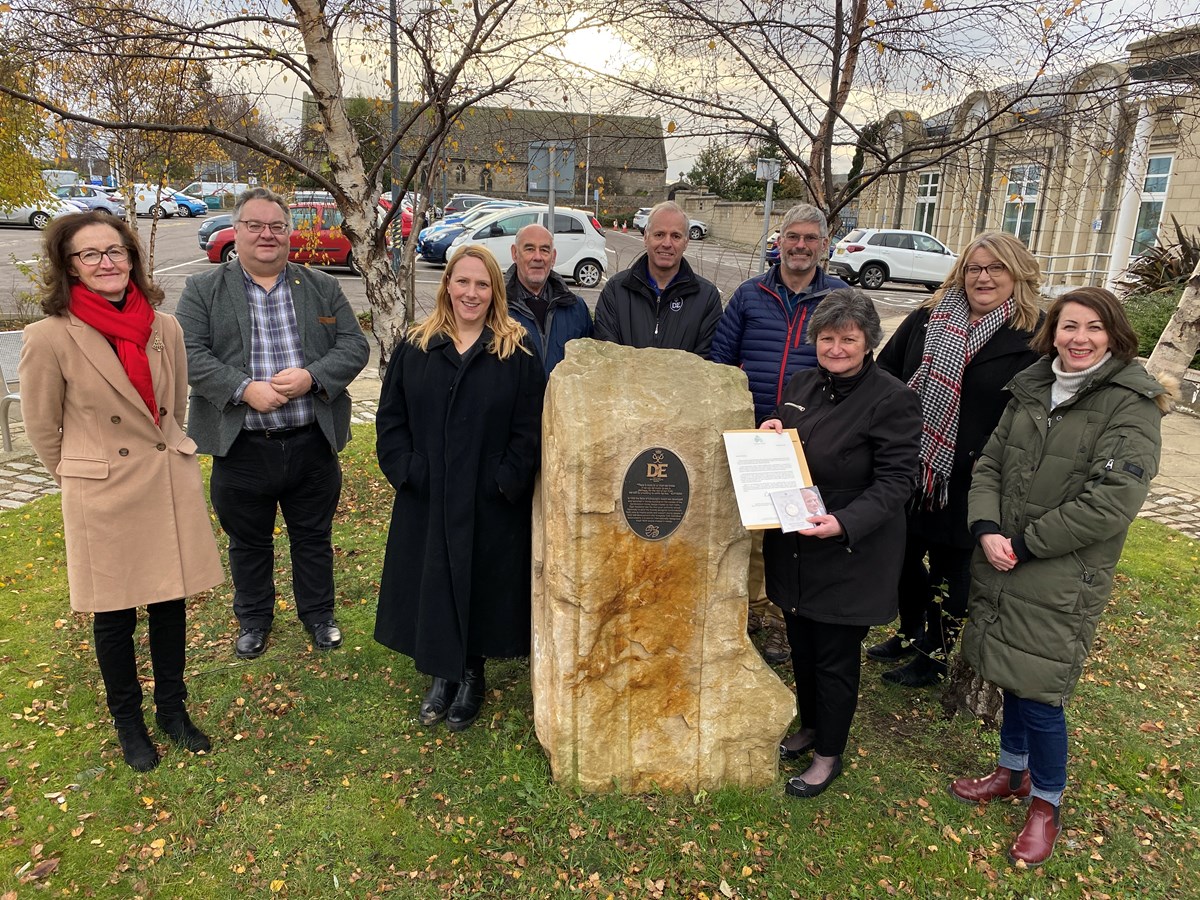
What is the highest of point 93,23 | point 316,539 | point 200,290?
point 93,23

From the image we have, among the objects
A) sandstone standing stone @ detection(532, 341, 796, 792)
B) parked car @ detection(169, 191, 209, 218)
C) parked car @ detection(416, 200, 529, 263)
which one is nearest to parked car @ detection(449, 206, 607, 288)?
parked car @ detection(416, 200, 529, 263)

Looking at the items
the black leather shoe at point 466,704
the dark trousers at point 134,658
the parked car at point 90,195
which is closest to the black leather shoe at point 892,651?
the black leather shoe at point 466,704

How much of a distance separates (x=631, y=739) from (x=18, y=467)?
6373 millimetres

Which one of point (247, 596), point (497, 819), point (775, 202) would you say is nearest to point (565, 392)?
point (497, 819)

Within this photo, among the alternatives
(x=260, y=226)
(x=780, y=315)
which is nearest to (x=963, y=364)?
(x=780, y=315)

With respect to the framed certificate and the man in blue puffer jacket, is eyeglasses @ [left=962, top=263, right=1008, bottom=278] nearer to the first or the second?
the man in blue puffer jacket

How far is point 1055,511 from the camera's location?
260cm

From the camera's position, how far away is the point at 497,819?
300cm

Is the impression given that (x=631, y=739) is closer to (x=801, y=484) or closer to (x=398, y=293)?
(x=801, y=484)

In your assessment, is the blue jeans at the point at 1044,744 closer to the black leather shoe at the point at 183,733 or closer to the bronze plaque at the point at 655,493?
the bronze plaque at the point at 655,493

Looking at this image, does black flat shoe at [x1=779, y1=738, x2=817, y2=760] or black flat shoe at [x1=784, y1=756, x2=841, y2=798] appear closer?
black flat shoe at [x1=784, y1=756, x2=841, y2=798]

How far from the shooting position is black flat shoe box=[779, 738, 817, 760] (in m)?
3.36

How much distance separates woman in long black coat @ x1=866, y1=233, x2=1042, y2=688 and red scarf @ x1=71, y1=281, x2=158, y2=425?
3.13m

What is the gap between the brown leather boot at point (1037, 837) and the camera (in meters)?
2.84
